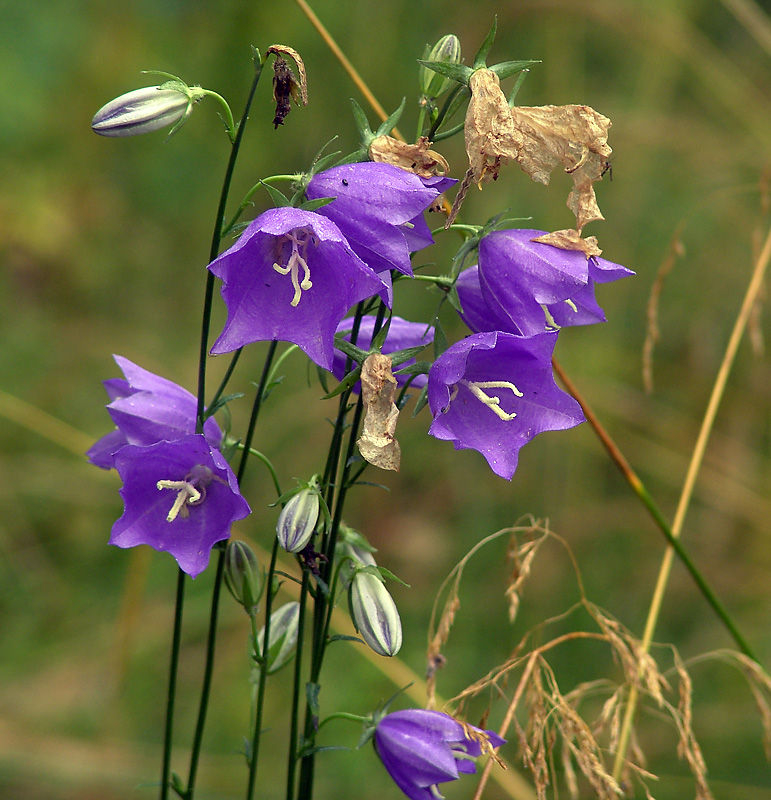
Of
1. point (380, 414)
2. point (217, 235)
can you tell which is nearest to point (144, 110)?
point (217, 235)

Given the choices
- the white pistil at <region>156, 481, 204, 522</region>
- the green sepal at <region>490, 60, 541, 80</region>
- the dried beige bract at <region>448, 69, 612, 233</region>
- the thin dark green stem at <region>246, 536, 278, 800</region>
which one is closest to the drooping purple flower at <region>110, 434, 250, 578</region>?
the white pistil at <region>156, 481, 204, 522</region>

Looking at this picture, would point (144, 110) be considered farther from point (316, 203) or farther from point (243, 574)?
point (243, 574)

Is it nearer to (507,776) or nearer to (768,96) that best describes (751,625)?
(507,776)

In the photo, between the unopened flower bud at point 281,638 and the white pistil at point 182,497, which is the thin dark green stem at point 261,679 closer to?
the unopened flower bud at point 281,638

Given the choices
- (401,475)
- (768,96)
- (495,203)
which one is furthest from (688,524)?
(768,96)

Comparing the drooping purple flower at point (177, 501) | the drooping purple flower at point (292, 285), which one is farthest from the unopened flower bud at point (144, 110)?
the drooping purple flower at point (177, 501)

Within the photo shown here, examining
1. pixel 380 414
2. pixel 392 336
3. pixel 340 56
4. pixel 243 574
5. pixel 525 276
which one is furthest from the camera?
A: pixel 340 56
